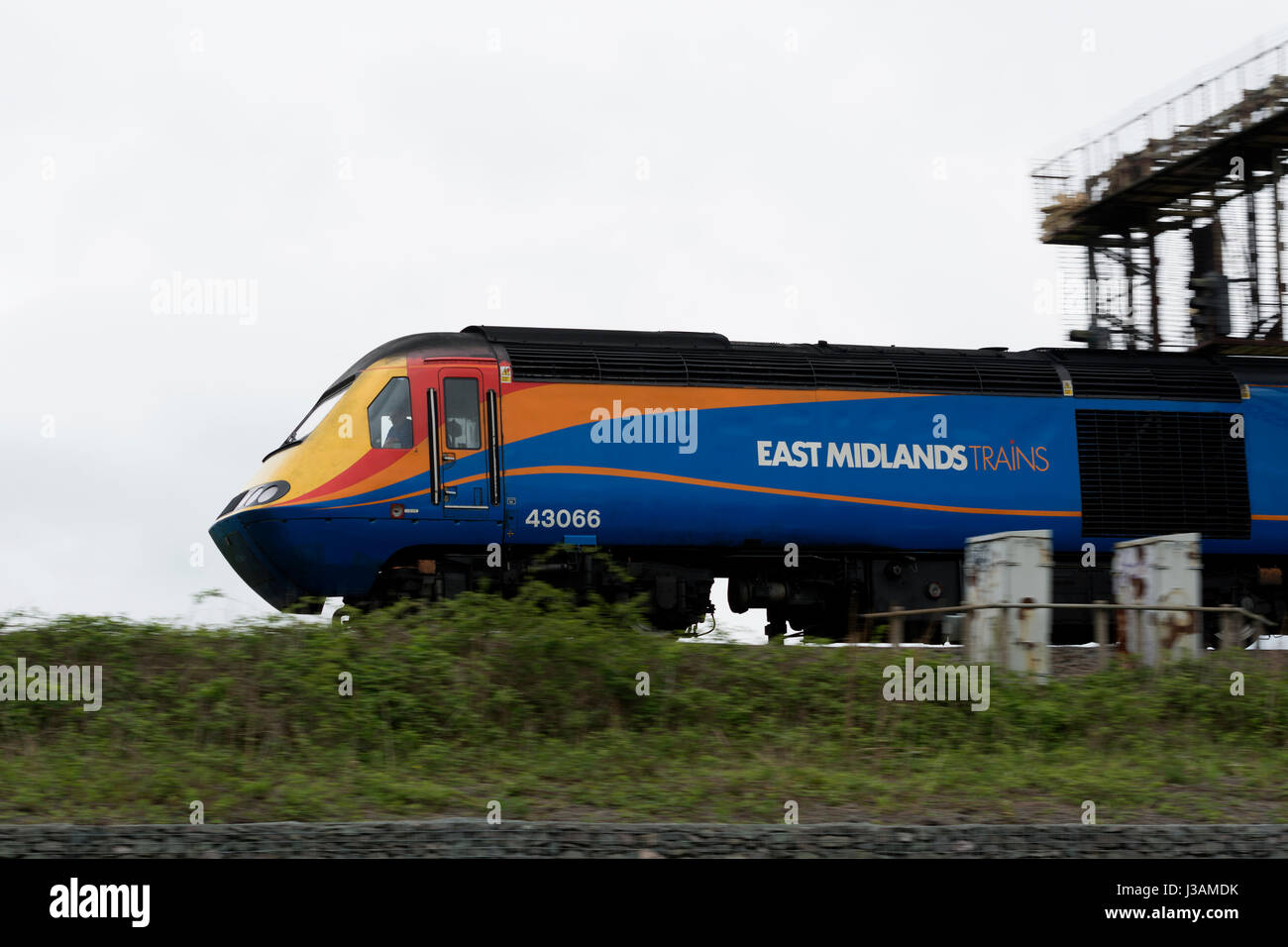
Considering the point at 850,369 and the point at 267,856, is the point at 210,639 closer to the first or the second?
the point at 267,856

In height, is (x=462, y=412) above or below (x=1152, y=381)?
below

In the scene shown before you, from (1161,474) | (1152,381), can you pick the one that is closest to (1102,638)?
(1161,474)

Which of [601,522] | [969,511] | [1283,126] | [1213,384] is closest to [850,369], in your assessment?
[969,511]

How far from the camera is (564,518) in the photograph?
681 inches

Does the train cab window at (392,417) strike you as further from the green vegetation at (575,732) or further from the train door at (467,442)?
the green vegetation at (575,732)

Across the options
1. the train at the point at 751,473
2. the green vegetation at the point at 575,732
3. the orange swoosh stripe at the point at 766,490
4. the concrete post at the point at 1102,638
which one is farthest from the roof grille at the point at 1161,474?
the green vegetation at the point at 575,732

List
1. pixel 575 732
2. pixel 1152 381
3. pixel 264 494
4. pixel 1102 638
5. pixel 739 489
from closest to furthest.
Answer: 1. pixel 575 732
2. pixel 1102 638
3. pixel 264 494
4. pixel 739 489
5. pixel 1152 381

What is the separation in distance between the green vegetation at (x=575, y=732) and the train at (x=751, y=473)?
290 cm

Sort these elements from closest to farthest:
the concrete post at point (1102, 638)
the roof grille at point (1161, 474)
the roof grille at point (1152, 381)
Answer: the concrete post at point (1102, 638), the roof grille at point (1161, 474), the roof grille at point (1152, 381)

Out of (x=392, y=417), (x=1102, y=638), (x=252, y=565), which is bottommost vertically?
(x=1102, y=638)

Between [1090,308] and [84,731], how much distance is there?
21.7 metres

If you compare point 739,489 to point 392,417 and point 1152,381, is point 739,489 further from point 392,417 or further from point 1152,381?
point 1152,381

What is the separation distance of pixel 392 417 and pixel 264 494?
5.46 ft

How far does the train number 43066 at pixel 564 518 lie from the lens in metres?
17.2
